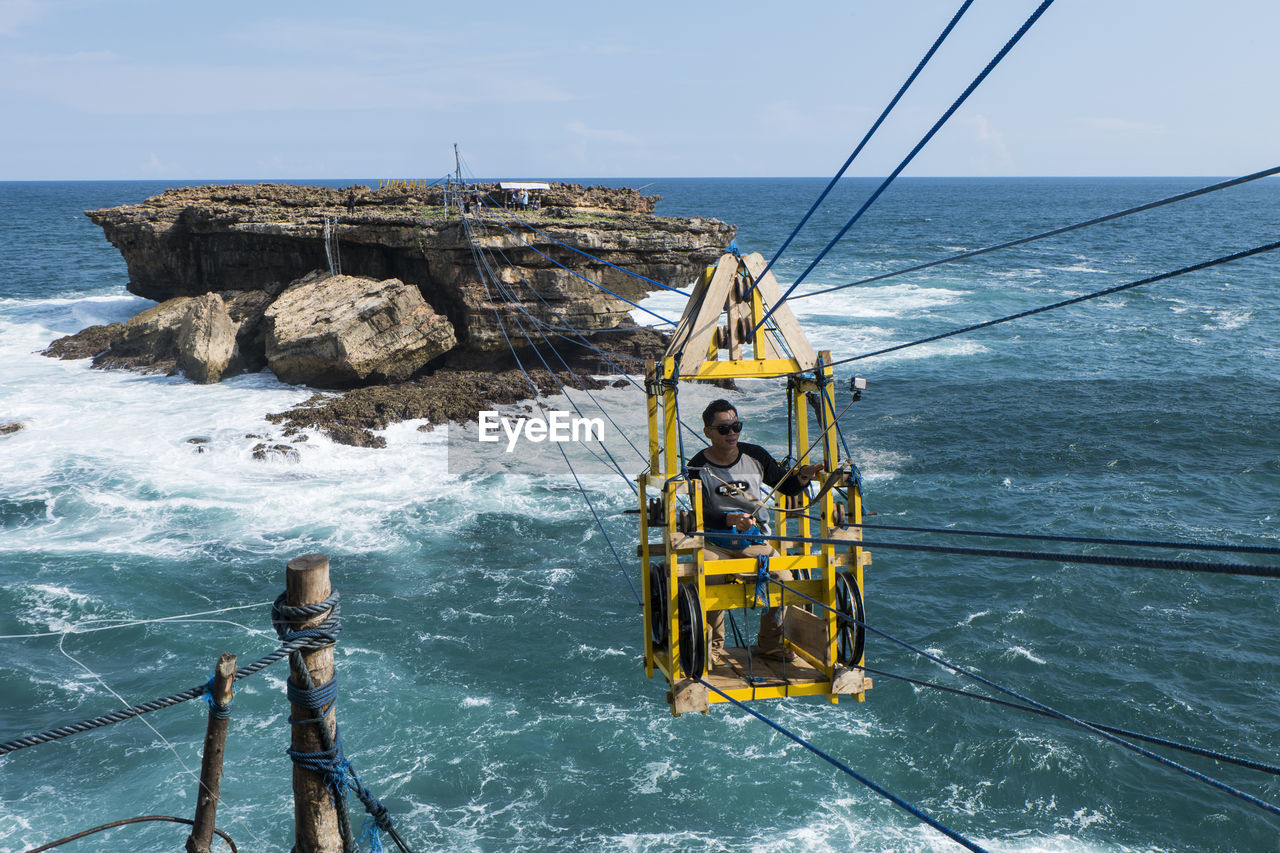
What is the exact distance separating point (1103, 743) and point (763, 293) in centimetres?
1131

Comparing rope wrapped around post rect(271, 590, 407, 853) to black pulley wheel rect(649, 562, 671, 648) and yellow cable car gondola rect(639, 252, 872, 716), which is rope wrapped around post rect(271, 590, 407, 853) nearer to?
yellow cable car gondola rect(639, 252, 872, 716)

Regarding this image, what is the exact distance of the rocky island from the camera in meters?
33.5

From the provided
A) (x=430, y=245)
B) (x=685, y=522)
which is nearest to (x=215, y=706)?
(x=685, y=522)

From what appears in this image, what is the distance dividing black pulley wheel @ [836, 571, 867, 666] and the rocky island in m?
23.2

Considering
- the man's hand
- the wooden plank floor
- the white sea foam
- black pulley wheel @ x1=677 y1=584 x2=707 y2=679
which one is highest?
the man's hand

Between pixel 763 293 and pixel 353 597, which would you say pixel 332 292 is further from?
pixel 763 293

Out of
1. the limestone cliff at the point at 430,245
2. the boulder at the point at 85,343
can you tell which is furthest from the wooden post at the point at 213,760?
the boulder at the point at 85,343

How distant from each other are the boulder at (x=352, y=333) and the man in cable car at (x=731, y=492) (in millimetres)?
25754

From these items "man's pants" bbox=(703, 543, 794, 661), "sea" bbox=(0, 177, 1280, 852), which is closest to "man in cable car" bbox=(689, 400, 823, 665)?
A: "man's pants" bbox=(703, 543, 794, 661)

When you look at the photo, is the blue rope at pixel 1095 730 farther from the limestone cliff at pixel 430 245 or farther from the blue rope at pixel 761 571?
the limestone cliff at pixel 430 245

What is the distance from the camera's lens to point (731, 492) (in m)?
9.57

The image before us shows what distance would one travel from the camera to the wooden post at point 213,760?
518 cm

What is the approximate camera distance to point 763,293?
9.96m

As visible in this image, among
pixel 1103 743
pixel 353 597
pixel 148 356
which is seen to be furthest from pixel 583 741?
pixel 148 356
